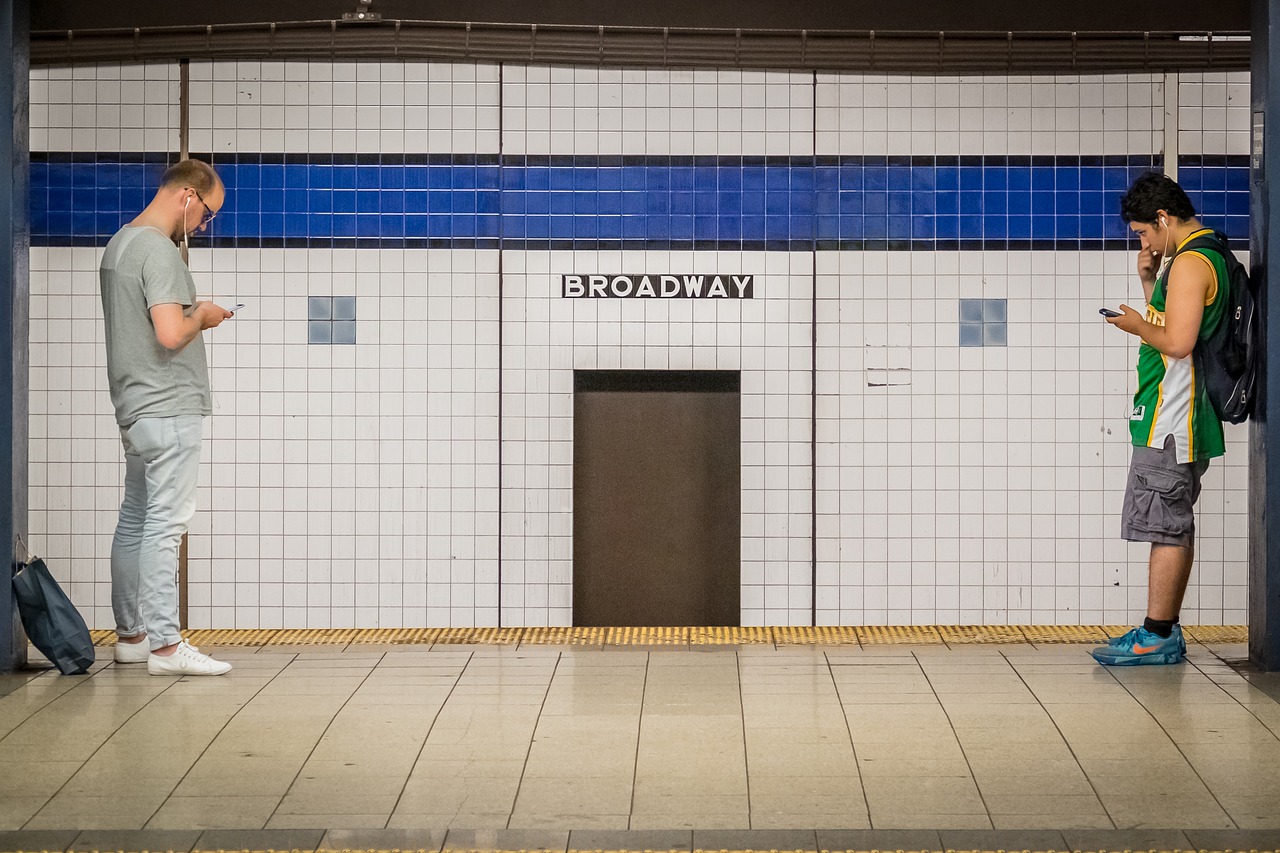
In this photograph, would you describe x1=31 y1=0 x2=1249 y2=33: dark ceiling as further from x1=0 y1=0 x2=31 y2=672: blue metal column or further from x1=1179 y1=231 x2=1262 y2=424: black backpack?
x1=1179 y1=231 x2=1262 y2=424: black backpack

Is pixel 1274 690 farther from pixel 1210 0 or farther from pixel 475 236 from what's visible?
pixel 475 236

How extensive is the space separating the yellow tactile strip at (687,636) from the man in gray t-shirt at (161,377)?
68 centimetres

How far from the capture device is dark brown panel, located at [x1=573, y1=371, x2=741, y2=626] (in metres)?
6.04

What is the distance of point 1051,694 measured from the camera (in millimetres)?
4219

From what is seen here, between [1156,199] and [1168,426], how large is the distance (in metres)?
0.81

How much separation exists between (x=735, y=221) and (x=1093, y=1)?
177 cm

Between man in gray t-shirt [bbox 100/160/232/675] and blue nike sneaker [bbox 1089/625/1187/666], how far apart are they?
3100mm

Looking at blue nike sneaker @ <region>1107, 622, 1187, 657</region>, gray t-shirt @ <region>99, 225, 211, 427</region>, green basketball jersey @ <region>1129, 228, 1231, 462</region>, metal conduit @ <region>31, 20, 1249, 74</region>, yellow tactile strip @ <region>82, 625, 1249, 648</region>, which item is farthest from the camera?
metal conduit @ <region>31, 20, 1249, 74</region>

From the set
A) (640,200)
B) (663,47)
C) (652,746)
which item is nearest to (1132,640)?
(652,746)

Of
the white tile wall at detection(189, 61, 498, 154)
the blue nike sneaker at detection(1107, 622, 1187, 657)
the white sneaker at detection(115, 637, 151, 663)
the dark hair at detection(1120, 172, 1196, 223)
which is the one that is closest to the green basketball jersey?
the dark hair at detection(1120, 172, 1196, 223)

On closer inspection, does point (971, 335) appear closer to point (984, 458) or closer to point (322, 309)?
point (984, 458)

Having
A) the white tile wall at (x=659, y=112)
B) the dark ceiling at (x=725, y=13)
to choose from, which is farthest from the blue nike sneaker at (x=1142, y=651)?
the dark ceiling at (x=725, y=13)

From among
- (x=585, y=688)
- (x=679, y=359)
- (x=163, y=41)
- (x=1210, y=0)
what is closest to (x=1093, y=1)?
(x=1210, y=0)

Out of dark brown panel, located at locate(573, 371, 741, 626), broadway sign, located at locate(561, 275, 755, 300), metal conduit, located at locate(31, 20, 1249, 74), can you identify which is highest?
metal conduit, located at locate(31, 20, 1249, 74)
